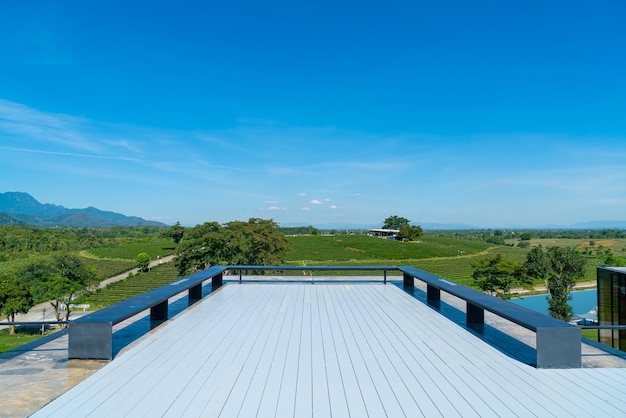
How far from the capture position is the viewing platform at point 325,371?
7.29 ft

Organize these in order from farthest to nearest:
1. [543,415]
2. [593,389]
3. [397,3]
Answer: [397,3]
[593,389]
[543,415]

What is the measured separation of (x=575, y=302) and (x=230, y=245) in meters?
30.6

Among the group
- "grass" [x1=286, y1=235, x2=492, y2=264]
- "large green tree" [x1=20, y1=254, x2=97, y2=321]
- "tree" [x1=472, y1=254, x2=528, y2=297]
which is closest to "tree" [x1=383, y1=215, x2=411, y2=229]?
"grass" [x1=286, y1=235, x2=492, y2=264]

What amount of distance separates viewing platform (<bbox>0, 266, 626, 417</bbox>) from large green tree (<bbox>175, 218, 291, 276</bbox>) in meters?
22.1

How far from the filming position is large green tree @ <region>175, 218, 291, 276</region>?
2645 centimetres

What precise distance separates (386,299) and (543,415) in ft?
12.5

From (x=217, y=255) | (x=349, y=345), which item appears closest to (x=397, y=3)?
(x=349, y=345)

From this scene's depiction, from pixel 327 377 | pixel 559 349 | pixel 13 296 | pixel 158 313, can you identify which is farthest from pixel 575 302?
pixel 13 296

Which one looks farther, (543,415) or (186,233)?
(186,233)

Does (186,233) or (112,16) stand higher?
(112,16)

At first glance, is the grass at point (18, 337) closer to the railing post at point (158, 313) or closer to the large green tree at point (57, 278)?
the large green tree at point (57, 278)

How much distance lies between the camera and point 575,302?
1312 inches

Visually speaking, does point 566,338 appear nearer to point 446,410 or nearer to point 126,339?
point 446,410

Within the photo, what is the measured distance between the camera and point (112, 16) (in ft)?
39.5
